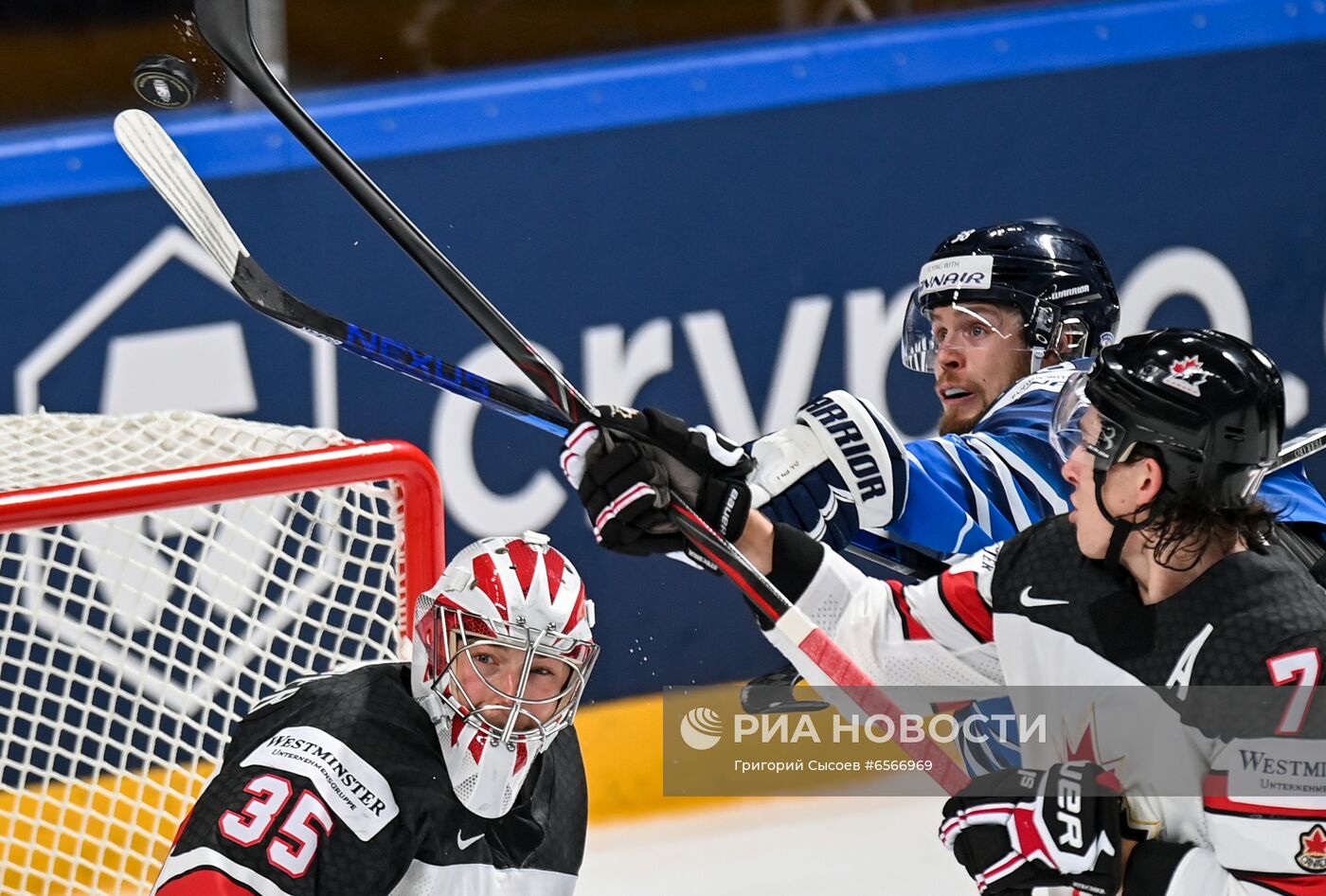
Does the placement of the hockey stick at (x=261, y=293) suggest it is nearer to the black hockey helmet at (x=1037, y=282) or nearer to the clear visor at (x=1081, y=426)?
the clear visor at (x=1081, y=426)

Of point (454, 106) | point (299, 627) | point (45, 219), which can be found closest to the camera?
point (299, 627)

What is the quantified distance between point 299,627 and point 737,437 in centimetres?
133

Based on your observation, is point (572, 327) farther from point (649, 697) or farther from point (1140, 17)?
point (1140, 17)

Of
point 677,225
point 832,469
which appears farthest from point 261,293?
point 677,225

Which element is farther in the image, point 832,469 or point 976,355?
point 976,355

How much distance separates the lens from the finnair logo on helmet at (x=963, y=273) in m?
2.80

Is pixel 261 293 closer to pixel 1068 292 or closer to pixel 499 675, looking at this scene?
pixel 499 675

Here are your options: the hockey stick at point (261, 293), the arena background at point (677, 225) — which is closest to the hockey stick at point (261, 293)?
the hockey stick at point (261, 293)

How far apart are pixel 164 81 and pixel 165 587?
87cm

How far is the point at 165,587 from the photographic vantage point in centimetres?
279

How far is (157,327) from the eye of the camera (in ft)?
11.8

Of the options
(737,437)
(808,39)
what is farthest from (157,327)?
(808,39)

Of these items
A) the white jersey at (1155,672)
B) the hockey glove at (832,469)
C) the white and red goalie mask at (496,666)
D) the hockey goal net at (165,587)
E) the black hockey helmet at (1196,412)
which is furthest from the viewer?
the hockey goal net at (165,587)

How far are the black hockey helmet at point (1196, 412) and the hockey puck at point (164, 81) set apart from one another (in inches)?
44.1
